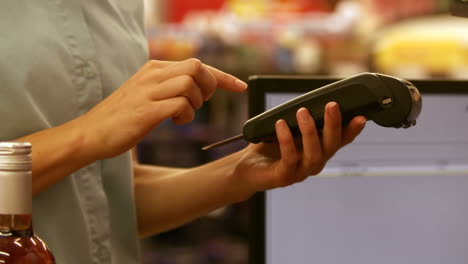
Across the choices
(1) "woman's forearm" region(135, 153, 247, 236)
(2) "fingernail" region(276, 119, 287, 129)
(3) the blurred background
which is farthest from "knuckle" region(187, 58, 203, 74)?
(3) the blurred background

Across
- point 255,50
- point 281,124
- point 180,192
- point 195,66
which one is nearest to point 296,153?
point 281,124

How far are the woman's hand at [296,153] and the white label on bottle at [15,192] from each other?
0.33 m

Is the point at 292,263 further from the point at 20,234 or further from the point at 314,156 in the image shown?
the point at 20,234

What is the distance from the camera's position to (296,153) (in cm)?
83

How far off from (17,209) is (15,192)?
0.05 feet

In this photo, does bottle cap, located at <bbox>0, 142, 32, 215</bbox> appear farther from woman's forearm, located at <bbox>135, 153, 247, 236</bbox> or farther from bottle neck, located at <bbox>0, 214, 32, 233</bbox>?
woman's forearm, located at <bbox>135, 153, 247, 236</bbox>

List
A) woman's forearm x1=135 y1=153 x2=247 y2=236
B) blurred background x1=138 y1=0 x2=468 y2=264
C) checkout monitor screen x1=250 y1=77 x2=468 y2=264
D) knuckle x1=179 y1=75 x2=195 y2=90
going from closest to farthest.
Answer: knuckle x1=179 y1=75 x2=195 y2=90
checkout monitor screen x1=250 y1=77 x2=468 y2=264
woman's forearm x1=135 y1=153 x2=247 y2=236
blurred background x1=138 y1=0 x2=468 y2=264

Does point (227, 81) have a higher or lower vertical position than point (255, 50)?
higher

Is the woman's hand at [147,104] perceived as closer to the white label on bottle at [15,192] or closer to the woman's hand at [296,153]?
the woman's hand at [296,153]

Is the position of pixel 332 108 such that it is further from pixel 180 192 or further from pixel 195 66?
pixel 180 192

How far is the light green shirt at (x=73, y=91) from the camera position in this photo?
35.3 inches

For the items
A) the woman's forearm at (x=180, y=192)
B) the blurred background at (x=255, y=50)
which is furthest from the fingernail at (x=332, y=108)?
the blurred background at (x=255, y=50)

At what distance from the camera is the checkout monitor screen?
89 cm

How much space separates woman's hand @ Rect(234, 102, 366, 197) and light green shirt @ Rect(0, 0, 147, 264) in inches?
8.2
